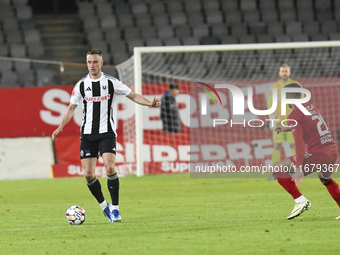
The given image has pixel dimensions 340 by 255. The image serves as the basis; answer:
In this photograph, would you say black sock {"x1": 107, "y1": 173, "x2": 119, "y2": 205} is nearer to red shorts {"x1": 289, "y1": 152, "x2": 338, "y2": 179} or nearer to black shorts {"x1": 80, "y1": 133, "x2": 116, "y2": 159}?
black shorts {"x1": 80, "y1": 133, "x2": 116, "y2": 159}

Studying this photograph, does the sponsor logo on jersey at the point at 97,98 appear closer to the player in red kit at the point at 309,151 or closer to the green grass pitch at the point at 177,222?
the green grass pitch at the point at 177,222

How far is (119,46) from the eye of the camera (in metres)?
17.3

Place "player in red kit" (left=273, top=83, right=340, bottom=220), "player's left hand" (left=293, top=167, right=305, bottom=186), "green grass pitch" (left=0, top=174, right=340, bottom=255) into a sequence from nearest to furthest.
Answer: "green grass pitch" (left=0, top=174, right=340, bottom=255) < "player's left hand" (left=293, top=167, right=305, bottom=186) < "player in red kit" (left=273, top=83, right=340, bottom=220)

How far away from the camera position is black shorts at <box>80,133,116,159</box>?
6.26 m

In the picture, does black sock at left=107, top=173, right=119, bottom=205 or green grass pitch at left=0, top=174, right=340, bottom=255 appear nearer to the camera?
green grass pitch at left=0, top=174, right=340, bottom=255

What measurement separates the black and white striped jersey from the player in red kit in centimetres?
187

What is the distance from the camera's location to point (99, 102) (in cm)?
629

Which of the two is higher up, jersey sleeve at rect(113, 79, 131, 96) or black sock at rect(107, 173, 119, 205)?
jersey sleeve at rect(113, 79, 131, 96)

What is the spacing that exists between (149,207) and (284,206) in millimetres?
1712

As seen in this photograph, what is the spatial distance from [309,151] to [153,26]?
13.0 metres

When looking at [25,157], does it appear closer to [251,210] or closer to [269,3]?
[251,210]

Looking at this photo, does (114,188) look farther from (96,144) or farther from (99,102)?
(99,102)

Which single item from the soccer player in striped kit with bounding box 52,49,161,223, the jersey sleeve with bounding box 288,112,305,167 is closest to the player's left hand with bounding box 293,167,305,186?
the jersey sleeve with bounding box 288,112,305,167

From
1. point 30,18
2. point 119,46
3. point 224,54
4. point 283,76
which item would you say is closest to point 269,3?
point 224,54
